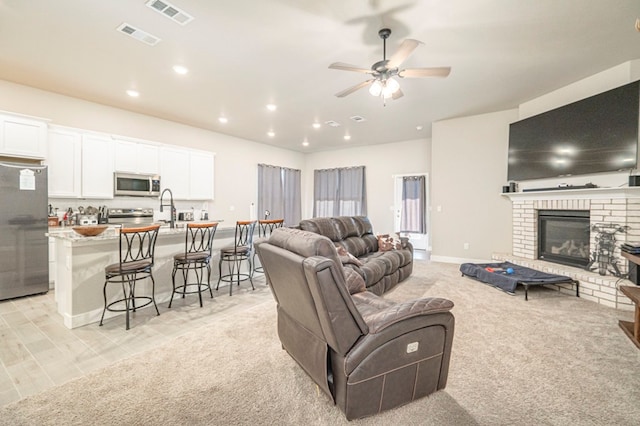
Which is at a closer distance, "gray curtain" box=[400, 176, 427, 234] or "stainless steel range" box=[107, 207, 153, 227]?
"stainless steel range" box=[107, 207, 153, 227]

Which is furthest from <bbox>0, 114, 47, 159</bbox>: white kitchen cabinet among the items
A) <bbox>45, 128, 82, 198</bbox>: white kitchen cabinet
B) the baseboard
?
the baseboard

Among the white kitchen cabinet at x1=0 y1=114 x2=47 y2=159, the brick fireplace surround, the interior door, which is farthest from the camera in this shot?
the interior door

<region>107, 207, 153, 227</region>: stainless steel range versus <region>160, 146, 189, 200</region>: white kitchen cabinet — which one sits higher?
<region>160, 146, 189, 200</region>: white kitchen cabinet

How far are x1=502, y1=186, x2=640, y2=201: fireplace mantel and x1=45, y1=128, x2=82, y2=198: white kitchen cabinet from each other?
726 cm

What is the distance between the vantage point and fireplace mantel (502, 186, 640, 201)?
341 cm

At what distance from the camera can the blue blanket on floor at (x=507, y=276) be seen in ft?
12.1

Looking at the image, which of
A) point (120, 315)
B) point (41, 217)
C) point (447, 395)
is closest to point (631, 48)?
point (447, 395)

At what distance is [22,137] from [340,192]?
6.73 m

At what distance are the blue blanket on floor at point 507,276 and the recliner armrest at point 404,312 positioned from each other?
2866 mm

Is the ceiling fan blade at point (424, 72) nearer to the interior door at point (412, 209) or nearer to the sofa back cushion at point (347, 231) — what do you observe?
the sofa back cushion at point (347, 231)

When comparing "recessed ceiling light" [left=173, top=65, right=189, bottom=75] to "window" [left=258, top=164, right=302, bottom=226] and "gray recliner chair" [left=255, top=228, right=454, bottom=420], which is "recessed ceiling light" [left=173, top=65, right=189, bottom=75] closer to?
"gray recliner chair" [left=255, top=228, right=454, bottom=420]

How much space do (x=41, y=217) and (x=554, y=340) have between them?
6209 mm

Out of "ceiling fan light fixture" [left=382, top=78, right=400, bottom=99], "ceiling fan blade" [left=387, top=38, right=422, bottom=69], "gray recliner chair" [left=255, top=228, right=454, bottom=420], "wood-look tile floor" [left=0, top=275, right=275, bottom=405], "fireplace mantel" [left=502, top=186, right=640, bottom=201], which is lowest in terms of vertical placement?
"wood-look tile floor" [left=0, top=275, right=275, bottom=405]

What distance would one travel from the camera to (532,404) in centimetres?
171
